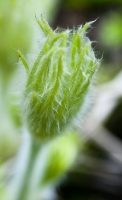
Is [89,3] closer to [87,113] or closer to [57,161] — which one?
[57,161]

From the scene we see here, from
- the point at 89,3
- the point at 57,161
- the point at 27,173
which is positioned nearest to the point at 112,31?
the point at 89,3

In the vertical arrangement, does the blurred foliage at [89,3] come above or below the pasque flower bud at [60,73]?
above

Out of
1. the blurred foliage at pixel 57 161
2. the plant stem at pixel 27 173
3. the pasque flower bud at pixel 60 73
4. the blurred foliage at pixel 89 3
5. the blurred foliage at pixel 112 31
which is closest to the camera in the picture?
the pasque flower bud at pixel 60 73

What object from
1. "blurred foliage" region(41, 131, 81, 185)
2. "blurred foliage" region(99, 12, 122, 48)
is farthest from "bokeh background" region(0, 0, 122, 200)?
"blurred foliage" region(41, 131, 81, 185)

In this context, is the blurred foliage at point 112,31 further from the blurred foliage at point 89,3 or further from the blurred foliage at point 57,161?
the blurred foliage at point 57,161

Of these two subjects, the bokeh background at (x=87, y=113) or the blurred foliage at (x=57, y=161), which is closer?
the bokeh background at (x=87, y=113)

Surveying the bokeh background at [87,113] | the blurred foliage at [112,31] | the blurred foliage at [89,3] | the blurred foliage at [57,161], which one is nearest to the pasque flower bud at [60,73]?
the bokeh background at [87,113]
